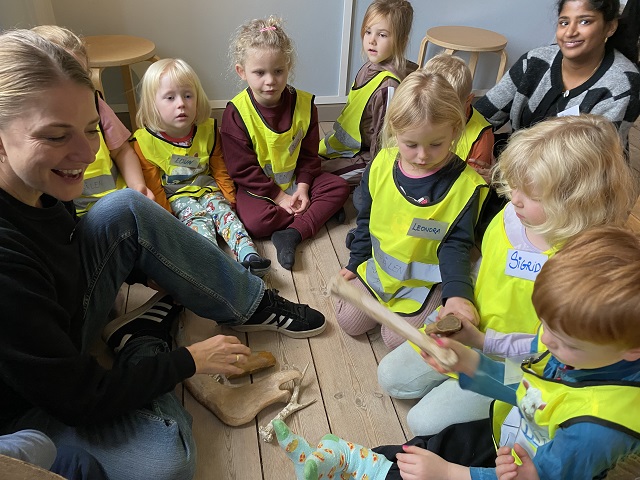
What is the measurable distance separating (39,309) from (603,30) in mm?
1818

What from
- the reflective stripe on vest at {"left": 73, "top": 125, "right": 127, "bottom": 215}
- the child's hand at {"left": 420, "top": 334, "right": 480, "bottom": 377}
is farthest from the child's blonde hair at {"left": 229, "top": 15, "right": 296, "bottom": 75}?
the child's hand at {"left": 420, "top": 334, "right": 480, "bottom": 377}

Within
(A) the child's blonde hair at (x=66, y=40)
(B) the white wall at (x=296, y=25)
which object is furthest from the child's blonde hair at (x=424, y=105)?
(B) the white wall at (x=296, y=25)

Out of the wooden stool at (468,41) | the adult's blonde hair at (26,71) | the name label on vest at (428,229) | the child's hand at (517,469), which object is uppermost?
the adult's blonde hair at (26,71)

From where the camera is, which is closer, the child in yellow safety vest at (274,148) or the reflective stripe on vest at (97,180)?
the reflective stripe on vest at (97,180)

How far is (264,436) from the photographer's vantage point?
1.35m

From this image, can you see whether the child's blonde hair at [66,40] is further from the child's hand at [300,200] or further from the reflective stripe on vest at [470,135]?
the reflective stripe on vest at [470,135]

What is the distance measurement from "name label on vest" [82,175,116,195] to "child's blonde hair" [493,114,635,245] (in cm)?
139

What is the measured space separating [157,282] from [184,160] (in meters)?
0.74

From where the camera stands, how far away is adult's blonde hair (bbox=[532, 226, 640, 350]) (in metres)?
0.70

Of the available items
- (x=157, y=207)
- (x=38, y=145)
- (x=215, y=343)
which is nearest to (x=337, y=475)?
(x=215, y=343)

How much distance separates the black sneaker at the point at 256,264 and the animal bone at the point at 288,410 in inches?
17.5

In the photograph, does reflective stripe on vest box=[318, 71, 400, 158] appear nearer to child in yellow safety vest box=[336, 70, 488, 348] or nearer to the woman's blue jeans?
child in yellow safety vest box=[336, 70, 488, 348]

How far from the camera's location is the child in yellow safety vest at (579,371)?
0.72 metres

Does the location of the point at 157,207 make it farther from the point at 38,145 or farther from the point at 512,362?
the point at 512,362
